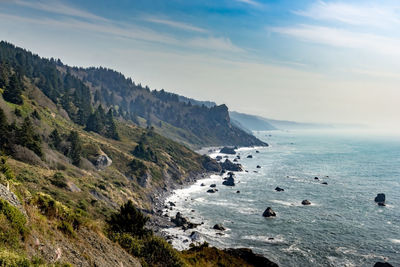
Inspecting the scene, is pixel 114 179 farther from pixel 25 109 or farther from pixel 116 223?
pixel 116 223

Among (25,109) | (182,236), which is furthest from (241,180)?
(25,109)

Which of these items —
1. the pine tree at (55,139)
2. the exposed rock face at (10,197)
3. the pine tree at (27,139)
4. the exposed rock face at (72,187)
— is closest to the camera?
the exposed rock face at (10,197)

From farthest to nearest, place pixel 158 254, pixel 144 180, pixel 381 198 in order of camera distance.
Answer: pixel 144 180 → pixel 381 198 → pixel 158 254

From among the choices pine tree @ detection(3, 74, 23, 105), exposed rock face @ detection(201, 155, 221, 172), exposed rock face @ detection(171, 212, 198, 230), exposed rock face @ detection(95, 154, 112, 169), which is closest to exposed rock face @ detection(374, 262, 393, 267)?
exposed rock face @ detection(171, 212, 198, 230)

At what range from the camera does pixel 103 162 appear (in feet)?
334

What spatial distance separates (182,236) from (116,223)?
38.5 m

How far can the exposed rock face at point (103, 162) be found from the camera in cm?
9940

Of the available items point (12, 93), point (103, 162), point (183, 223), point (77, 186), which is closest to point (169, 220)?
point (183, 223)

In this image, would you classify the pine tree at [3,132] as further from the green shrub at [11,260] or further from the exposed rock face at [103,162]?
the green shrub at [11,260]

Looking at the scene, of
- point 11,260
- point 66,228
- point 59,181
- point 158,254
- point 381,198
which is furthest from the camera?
point 381,198

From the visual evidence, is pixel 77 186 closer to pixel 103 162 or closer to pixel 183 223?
pixel 183 223

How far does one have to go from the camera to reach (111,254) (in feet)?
72.2

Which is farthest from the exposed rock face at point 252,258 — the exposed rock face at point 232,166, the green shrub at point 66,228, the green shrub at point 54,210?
the exposed rock face at point 232,166

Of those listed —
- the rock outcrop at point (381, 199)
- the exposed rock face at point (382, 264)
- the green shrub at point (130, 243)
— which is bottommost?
the exposed rock face at point (382, 264)
